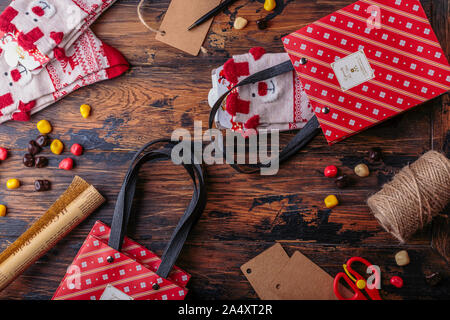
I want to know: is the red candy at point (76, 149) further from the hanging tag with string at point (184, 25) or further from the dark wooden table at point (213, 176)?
the hanging tag with string at point (184, 25)

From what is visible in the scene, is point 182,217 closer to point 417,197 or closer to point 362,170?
point 362,170

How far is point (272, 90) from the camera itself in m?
1.12

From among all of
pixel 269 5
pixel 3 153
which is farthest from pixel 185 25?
pixel 3 153

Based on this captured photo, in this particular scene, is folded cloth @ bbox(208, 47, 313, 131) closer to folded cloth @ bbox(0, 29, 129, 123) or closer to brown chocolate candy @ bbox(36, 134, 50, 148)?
folded cloth @ bbox(0, 29, 129, 123)

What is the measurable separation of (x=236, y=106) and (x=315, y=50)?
0.93 ft

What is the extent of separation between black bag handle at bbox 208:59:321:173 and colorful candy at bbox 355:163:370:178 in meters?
0.17

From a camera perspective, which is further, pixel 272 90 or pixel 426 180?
pixel 272 90

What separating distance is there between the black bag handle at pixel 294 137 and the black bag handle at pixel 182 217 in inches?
5.2

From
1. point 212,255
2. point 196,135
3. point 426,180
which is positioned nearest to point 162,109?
point 196,135

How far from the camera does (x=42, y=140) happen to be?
1.22m

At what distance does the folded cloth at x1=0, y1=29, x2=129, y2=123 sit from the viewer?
1.20 metres

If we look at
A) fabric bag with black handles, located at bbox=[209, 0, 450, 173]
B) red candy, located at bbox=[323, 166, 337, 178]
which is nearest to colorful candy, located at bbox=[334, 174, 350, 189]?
red candy, located at bbox=[323, 166, 337, 178]
